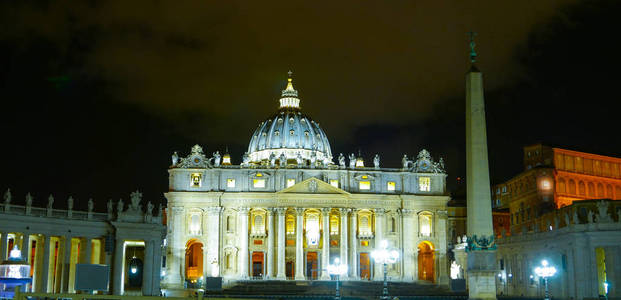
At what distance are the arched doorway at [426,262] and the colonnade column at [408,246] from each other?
424 centimetres

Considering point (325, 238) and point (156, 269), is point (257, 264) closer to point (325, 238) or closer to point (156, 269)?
point (325, 238)

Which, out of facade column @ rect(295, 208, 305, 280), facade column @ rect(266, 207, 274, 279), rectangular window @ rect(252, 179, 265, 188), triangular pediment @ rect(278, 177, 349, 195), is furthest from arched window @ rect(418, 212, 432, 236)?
rectangular window @ rect(252, 179, 265, 188)

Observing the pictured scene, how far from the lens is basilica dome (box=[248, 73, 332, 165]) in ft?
453

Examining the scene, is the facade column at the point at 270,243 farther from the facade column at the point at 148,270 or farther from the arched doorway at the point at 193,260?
the facade column at the point at 148,270

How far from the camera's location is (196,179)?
358 ft

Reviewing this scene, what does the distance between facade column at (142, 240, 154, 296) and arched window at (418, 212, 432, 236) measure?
53.2 metres

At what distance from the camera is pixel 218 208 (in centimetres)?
10719

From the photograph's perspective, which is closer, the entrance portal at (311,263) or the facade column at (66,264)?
the facade column at (66,264)

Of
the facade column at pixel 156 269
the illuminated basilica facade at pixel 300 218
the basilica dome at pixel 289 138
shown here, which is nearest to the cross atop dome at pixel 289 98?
the basilica dome at pixel 289 138

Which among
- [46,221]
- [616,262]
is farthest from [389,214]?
[46,221]

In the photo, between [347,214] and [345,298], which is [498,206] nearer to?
[347,214]

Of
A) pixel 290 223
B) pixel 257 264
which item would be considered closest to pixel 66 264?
pixel 257 264

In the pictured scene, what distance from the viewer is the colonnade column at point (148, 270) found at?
65.8m

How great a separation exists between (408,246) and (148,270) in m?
50.9
